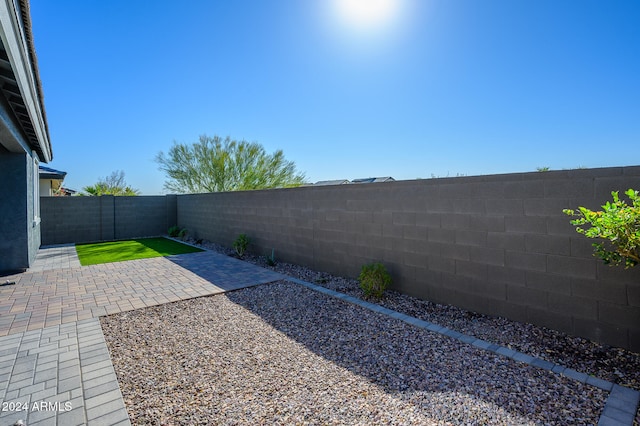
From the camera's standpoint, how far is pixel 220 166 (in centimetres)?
1811

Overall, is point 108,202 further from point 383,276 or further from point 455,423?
point 455,423

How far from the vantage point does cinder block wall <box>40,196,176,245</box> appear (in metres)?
11.9

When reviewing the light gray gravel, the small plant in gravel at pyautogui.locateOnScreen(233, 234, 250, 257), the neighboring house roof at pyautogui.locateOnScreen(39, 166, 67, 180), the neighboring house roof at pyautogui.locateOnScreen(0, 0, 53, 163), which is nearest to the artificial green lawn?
the small plant in gravel at pyautogui.locateOnScreen(233, 234, 250, 257)

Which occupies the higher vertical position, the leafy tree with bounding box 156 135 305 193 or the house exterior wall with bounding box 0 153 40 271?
the leafy tree with bounding box 156 135 305 193

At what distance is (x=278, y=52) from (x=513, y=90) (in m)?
7.17

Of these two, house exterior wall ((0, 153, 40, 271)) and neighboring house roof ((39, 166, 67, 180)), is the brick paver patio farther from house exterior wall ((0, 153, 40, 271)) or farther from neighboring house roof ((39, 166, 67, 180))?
neighboring house roof ((39, 166, 67, 180))

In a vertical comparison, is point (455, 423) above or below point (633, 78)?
below

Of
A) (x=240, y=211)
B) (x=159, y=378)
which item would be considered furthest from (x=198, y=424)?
(x=240, y=211)

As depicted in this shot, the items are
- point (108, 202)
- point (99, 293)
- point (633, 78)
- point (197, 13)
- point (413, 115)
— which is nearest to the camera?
point (99, 293)

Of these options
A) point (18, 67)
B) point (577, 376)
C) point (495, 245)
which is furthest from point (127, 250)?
point (577, 376)

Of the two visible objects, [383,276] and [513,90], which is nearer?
[383,276]

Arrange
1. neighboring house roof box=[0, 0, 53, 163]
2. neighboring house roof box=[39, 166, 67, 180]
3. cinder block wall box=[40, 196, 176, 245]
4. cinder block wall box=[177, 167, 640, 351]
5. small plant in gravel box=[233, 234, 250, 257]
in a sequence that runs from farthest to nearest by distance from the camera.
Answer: neighboring house roof box=[39, 166, 67, 180], cinder block wall box=[40, 196, 176, 245], small plant in gravel box=[233, 234, 250, 257], cinder block wall box=[177, 167, 640, 351], neighboring house roof box=[0, 0, 53, 163]

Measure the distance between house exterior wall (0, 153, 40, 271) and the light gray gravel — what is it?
494 centimetres

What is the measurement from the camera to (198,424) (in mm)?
2072
